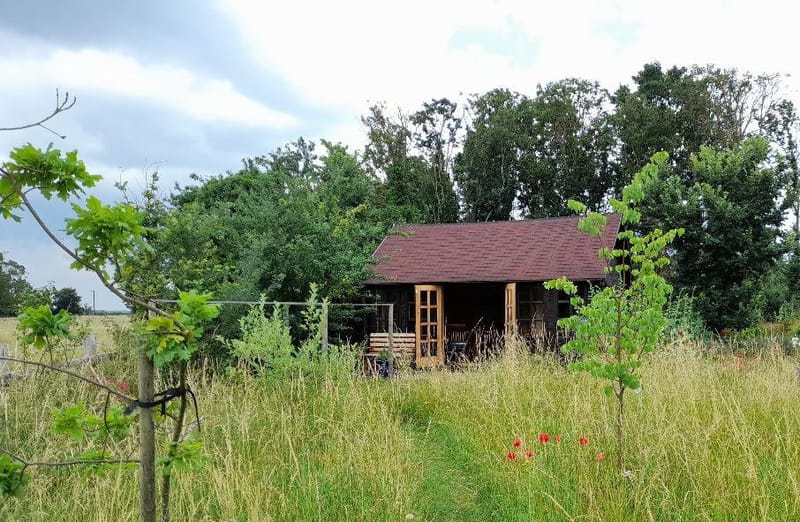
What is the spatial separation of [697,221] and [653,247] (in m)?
12.8

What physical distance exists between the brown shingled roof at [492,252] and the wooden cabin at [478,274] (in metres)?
0.02

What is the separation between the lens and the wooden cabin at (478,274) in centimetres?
1564

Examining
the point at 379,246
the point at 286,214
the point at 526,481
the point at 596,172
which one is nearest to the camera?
the point at 526,481

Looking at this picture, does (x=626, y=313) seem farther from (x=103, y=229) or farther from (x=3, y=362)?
(x=3, y=362)

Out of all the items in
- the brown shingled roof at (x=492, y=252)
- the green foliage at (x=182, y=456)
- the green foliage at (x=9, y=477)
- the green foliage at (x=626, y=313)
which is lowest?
the green foliage at (x=9, y=477)

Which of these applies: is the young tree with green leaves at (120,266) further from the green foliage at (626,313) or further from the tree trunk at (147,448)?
the green foliage at (626,313)

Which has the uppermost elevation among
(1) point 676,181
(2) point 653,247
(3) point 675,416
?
(1) point 676,181

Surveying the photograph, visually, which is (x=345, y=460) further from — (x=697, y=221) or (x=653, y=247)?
(x=697, y=221)

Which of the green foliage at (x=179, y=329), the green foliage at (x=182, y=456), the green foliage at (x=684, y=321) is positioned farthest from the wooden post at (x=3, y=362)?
the green foliage at (x=684, y=321)

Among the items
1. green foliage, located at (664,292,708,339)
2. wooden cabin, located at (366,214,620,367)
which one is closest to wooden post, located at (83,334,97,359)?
wooden cabin, located at (366,214,620,367)

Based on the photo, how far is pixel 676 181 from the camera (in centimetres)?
1739

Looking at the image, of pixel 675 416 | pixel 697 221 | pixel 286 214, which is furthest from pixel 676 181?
pixel 675 416

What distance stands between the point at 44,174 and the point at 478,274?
1419 cm

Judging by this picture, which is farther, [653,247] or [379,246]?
[379,246]
